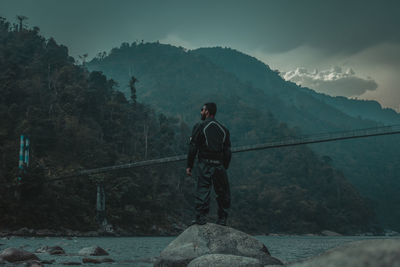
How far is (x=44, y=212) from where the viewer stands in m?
46.8

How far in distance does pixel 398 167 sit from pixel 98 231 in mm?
151021

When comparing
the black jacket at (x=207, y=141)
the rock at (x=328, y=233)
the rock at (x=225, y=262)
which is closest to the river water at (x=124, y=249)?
the rock at (x=225, y=262)

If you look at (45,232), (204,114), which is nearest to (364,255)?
(204,114)

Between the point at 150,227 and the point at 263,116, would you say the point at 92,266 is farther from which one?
the point at 263,116

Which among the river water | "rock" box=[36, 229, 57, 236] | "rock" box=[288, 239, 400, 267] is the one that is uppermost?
"rock" box=[288, 239, 400, 267]

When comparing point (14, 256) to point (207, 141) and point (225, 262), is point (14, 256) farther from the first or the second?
point (225, 262)

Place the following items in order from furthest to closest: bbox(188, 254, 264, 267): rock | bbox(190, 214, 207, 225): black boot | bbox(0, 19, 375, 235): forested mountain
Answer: bbox(0, 19, 375, 235): forested mountain
bbox(190, 214, 207, 225): black boot
bbox(188, 254, 264, 267): rock

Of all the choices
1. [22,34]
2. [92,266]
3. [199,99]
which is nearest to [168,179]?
[22,34]

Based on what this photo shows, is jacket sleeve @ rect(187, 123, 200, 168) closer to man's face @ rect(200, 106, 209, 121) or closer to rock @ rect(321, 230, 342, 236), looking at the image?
man's face @ rect(200, 106, 209, 121)

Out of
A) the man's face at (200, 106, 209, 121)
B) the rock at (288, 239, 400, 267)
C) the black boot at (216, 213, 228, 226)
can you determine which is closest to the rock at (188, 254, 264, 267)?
the black boot at (216, 213, 228, 226)

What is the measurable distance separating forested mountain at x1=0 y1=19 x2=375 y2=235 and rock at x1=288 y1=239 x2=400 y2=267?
148 ft

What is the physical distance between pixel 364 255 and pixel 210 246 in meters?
4.67

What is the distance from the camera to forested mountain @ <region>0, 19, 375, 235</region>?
5116 centimetres

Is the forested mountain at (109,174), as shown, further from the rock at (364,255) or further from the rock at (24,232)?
the rock at (364,255)
